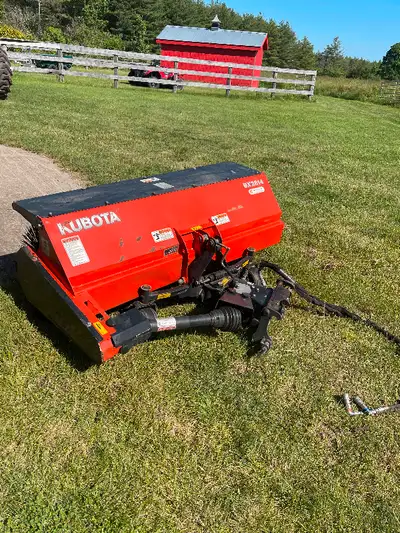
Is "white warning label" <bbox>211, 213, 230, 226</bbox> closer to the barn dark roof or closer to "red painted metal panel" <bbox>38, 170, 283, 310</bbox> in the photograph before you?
"red painted metal panel" <bbox>38, 170, 283, 310</bbox>

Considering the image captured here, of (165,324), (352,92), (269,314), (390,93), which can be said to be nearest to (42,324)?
(165,324)

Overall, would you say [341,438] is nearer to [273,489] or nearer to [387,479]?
[387,479]

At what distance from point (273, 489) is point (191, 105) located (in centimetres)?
1301

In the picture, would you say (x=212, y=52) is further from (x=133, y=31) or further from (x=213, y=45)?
(x=133, y=31)

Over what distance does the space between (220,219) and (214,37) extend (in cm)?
2907

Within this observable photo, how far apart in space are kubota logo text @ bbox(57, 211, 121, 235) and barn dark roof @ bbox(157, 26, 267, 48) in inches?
1133

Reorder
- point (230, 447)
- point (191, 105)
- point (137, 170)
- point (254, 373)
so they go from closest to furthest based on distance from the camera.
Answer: point (230, 447) < point (254, 373) < point (137, 170) < point (191, 105)

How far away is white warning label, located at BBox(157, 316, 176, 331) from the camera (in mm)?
2584

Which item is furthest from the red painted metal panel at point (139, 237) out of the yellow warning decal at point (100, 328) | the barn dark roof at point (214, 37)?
the barn dark roof at point (214, 37)

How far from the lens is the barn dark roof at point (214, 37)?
94.0 ft

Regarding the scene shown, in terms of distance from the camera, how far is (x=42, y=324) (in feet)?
9.71

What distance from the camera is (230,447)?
2.29m

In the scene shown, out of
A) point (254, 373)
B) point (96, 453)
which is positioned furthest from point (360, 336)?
point (96, 453)

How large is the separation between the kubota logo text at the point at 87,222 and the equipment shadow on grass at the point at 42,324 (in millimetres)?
666
